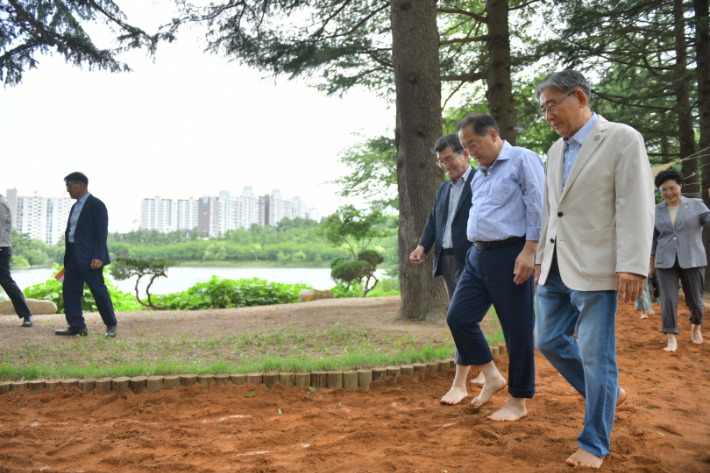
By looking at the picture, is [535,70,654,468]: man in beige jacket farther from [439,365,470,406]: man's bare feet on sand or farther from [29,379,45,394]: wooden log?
[29,379,45,394]: wooden log

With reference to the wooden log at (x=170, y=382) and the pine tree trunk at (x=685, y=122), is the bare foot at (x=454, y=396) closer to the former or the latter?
the wooden log at (x=170, y=382)

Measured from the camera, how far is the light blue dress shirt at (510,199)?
8.54 ft

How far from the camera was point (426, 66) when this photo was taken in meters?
6.07

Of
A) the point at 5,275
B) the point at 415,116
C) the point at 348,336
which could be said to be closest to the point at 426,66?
the point at 415,116

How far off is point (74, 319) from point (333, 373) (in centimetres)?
350

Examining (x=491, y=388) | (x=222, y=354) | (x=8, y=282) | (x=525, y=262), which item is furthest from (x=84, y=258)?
(x=525, y=262)

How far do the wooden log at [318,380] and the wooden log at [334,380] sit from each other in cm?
3

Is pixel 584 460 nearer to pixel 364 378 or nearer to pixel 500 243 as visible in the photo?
pixel 500 243

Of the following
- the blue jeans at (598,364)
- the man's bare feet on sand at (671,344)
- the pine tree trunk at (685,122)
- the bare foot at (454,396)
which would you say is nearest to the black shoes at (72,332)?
the bare foot at (454,396)

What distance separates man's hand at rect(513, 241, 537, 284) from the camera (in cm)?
249

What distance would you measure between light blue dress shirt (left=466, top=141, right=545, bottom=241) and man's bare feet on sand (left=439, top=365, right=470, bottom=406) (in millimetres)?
943

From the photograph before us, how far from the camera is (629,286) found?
6.19 ft

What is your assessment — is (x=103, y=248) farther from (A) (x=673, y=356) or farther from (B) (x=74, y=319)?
(A) (x=673, y=356)

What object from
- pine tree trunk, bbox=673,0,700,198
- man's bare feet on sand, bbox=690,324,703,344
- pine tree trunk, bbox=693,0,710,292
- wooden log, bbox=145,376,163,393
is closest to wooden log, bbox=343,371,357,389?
wooden log, bbox=145,376,163,393
